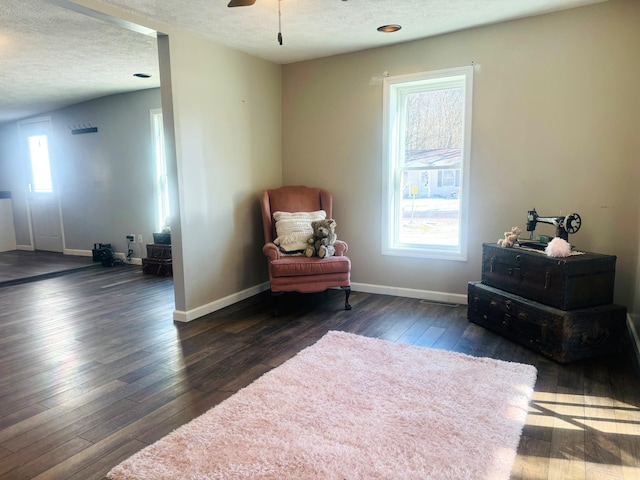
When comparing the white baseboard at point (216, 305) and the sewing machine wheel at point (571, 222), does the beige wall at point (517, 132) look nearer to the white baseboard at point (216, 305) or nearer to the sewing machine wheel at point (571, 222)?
the sewing machine wheel at point (571, 222)

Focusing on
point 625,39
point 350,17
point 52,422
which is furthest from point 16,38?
point 625,39

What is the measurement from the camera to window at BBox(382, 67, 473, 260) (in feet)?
12.9

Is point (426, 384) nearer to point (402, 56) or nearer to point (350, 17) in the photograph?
point (350, 17)

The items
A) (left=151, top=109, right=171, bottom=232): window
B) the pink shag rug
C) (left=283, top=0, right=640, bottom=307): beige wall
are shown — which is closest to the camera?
the pink shag rug

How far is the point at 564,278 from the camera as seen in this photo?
272 cm

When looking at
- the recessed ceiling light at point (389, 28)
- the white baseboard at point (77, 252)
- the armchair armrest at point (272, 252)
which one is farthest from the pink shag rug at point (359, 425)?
the white baseboard at point (77, 252)

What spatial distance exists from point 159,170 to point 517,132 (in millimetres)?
4544

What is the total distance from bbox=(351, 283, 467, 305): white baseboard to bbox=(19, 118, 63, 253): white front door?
553cm

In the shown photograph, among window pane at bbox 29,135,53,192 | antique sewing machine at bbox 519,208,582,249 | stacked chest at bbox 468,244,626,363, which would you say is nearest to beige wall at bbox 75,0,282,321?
stacked chest at bbox 468,244,626,363

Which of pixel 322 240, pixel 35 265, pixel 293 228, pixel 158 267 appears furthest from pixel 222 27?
pixel 35 265

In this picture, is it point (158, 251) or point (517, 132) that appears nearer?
point (517, 132)

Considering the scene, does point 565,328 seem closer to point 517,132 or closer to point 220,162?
point 517,132

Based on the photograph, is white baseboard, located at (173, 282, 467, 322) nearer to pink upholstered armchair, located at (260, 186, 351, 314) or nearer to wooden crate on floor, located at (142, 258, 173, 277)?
pink upholstered armchair, located at (260, 186, 351, 314)

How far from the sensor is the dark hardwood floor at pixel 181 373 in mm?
1859
